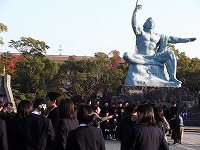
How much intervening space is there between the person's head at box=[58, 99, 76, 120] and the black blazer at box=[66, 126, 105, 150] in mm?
672

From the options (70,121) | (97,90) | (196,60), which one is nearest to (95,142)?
(70,121)

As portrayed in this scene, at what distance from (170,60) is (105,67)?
37.1ft

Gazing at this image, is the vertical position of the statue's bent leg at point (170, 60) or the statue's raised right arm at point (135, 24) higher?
the statue's raised right arm at point (135, 24)

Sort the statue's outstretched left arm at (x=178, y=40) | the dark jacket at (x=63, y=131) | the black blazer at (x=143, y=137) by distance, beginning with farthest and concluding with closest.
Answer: the statue's outstretched left arm at (x=178, y=40)
the dark jacket at (x=63, y=131)
the black blazer at (x=143, y=137)

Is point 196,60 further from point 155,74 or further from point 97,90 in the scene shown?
point 155,74

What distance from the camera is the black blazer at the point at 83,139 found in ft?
15.0

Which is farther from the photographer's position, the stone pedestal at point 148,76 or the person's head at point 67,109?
the stone pedestal at point 148,76

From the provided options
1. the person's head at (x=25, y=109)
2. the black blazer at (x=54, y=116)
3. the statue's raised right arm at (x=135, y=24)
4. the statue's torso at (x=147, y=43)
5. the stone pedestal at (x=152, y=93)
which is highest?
the statue's raised right arm at (x=135, y=24)

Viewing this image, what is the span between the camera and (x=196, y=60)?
5169 cm

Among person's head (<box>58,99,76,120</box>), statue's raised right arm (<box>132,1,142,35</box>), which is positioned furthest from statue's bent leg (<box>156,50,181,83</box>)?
person's head (<box>58,99,76,120</box>)

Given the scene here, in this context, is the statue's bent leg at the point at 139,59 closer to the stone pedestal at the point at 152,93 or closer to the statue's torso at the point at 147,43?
the statue's torso at the point at 147,43

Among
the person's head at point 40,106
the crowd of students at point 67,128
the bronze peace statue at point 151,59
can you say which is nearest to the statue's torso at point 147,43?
the bronze peace statue at point 151,59

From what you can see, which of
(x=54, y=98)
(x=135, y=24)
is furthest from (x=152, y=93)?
(x=54, y=98)

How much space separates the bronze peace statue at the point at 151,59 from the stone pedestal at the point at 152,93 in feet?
2.76
